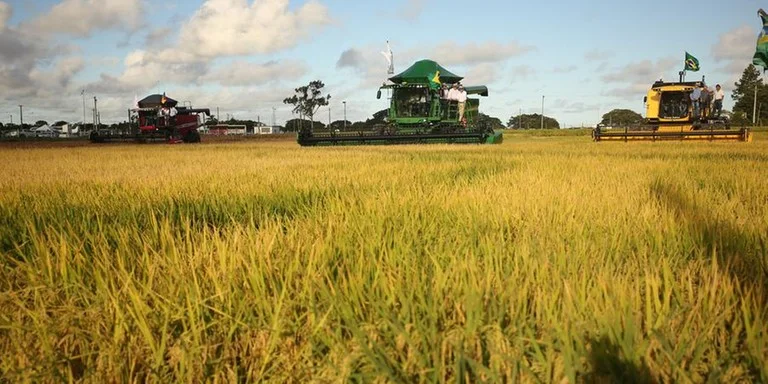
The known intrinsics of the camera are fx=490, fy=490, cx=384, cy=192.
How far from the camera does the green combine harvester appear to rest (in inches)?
733

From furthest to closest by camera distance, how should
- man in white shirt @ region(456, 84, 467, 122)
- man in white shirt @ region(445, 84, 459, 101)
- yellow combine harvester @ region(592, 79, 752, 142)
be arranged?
man in white shirt @ region(456, 84, 467, 122), man in white shirt @ region(445, 84, 459, 101), yellow combine harvester @ region(592, 79, 752, 142)

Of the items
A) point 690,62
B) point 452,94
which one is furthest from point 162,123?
point 690,62

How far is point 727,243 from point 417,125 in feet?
64.5

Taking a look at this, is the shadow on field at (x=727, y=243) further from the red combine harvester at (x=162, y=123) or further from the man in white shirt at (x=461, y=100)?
the red combine harvester at (x=162, y=123)

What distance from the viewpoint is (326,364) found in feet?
3.67

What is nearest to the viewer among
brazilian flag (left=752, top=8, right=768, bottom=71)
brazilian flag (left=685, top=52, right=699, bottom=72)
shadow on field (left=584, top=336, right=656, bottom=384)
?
shadow on field (left=584, top=336, right=656, bottom=384)

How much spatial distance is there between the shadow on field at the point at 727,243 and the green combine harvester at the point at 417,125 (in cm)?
1547

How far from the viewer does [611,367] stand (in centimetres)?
103

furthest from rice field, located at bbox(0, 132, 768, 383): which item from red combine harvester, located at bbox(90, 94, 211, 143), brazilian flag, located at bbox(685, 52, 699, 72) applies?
brazilian flag, located at bbox(685, 52, 699, 72)

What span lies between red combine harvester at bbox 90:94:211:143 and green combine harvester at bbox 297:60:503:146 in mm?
8582

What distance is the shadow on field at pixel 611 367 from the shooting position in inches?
39.2

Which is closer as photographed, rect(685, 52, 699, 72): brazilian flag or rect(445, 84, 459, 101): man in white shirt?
rect(445, 84, 459, 101): man in white shirt

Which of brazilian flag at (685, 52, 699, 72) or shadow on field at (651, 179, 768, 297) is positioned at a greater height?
brazilian flag at (685, 52, 699, 72)

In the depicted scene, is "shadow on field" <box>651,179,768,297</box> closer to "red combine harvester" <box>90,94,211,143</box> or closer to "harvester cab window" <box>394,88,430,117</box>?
"harvester cab window" <box>394,88,430,117</box>
